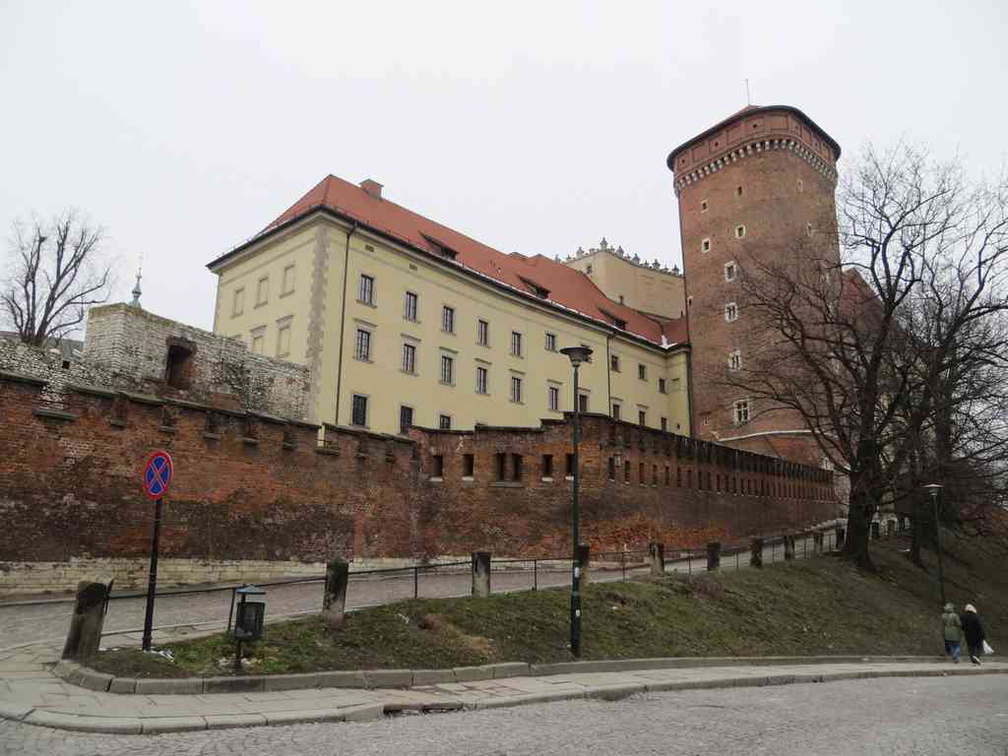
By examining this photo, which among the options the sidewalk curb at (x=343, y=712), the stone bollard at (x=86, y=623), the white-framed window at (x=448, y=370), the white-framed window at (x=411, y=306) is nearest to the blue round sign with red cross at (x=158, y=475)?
the stone bollard at (x=86, y=623)

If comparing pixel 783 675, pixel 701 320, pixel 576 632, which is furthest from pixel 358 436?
pixel 701 320

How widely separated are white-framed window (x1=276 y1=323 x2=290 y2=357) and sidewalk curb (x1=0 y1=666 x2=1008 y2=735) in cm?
2645

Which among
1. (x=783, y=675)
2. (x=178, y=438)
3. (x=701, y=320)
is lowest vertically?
(x=783, y=675)

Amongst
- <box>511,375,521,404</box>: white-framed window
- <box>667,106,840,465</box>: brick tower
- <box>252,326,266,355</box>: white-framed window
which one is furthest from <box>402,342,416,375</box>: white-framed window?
<box>667,106,840,465</box>: brick tower

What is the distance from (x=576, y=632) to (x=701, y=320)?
144ft

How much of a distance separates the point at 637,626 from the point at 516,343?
30.0m

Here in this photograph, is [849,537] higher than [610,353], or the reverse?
[610,353]

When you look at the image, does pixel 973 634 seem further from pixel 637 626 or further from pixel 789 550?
pixel 637 626

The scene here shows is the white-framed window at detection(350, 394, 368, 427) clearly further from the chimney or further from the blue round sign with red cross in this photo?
the blue round sign with red cross

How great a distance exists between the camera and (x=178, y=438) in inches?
710

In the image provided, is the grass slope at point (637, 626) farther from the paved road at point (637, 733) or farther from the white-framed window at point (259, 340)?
the white-framed window at point (259, 340)

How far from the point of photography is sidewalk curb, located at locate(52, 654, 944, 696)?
832cm

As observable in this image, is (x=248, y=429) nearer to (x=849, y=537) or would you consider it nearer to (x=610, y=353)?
(x=849, y=537)

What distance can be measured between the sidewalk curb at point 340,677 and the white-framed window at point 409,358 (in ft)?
83.2
